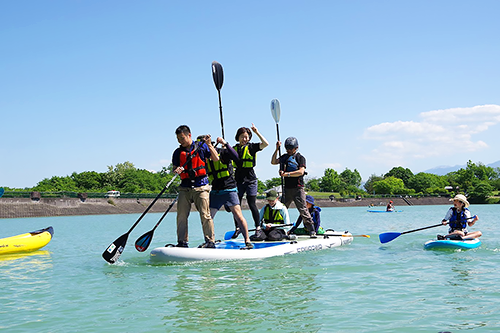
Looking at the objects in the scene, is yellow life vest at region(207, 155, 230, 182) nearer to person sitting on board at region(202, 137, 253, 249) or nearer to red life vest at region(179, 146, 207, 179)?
person sitting on board at region(202, 137, 253, 249)

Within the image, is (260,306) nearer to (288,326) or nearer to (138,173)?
(288,326)

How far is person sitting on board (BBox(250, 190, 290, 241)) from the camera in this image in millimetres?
9953

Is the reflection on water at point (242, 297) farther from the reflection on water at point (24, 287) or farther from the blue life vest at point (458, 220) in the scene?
the blue life vest at point (458, 220)

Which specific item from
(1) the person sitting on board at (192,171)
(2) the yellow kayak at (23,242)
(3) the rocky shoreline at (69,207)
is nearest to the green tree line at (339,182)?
(3) the rocky shoreline at (69,207)

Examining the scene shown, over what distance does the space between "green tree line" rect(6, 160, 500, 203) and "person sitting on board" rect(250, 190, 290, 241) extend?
50.9 metres

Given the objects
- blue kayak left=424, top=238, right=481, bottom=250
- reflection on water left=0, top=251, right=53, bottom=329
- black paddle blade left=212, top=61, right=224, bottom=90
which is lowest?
blue kayak left=424, top=238, right=481, bottom=250

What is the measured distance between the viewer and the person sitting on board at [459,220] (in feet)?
33.1

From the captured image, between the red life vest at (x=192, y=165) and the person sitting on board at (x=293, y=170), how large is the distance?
2.65 m

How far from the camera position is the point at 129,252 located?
35.7 feet

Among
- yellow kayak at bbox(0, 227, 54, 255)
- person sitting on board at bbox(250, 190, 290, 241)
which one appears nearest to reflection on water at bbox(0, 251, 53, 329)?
yellow kayak at bbox(0, 227, 54, 255)

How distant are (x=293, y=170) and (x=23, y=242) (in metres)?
6.93

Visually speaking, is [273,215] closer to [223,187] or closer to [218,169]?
[223,187]

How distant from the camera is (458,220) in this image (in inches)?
404

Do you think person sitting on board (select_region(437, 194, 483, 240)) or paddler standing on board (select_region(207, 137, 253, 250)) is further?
person sitting on board (select_region(437, 194, 483, 240))
